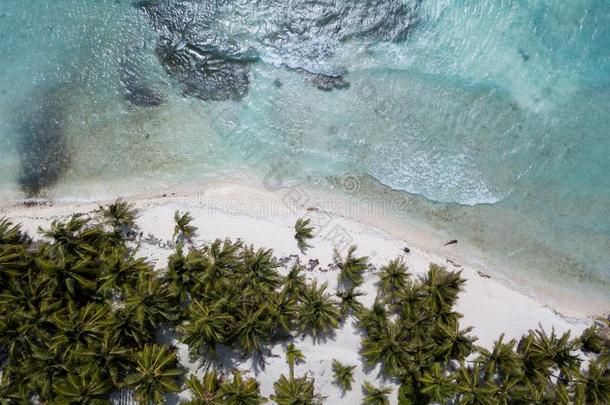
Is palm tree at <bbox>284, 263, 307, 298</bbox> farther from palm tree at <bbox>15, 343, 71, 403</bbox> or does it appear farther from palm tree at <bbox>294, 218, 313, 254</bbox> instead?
palm tree at <bbox>15, 343, 71, 403</bbox>

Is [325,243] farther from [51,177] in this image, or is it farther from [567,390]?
[51,177]

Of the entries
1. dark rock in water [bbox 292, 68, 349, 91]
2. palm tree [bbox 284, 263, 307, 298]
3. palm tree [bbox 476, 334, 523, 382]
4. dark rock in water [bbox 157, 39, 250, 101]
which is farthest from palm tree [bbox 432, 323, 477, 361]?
dark rock in water [bbox 157, 39, 250, 101]

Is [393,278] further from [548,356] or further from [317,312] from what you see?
[548,356]

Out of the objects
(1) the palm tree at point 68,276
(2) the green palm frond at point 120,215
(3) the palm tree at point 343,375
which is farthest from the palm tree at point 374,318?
(1) the palm tree at point 68,276

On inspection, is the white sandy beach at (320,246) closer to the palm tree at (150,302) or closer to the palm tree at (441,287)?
the palm tree at (441,287)

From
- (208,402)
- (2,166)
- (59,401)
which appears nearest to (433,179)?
(208,402)

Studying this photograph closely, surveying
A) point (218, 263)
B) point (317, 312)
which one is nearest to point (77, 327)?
point (218, 263)
